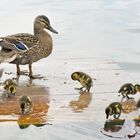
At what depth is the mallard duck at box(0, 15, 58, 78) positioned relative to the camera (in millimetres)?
7355

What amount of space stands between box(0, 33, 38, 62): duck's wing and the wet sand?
29cm

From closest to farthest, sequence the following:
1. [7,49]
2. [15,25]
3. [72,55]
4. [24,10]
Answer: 1. [7,49]
2. [72,55]
3. [15,25]
4. [24,10]

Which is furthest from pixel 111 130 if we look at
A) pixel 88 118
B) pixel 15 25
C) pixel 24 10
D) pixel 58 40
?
pixel 24 10

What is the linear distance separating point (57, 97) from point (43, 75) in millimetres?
1159

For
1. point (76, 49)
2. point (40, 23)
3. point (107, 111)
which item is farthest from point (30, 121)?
point (76, 49)

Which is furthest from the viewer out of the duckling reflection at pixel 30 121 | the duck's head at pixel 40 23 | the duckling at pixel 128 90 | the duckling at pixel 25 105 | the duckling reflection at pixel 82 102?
the duck's head at pixel 40 23

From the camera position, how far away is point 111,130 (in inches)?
206

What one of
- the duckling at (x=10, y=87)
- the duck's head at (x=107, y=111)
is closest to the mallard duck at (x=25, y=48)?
the duckling at (x=10, y=87)

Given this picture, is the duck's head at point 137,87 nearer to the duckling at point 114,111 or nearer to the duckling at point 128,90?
the duckling at point 128,90

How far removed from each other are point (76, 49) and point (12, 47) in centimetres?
206

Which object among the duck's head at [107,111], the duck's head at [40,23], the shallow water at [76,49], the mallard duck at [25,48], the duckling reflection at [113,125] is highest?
the duck's head at [40,23]

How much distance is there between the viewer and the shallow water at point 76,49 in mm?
5496

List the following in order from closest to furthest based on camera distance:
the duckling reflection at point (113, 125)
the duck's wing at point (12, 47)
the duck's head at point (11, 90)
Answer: the duckling reflection at point (113, 125) → the duck's head at point (11, 90) → the duck's wing at point (12, 47)

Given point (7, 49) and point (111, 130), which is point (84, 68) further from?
point (111, 130)
